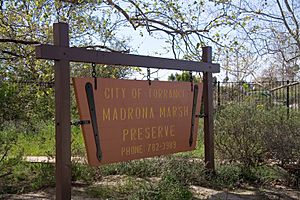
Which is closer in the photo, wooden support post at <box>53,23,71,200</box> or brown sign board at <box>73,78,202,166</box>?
wooden support post at <box>53,23,71,200</box>

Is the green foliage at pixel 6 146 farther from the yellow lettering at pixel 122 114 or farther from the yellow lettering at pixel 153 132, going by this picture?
the yellow lettering at pixel 153 132

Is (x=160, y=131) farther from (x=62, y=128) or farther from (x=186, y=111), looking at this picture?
(x=62, y=128)

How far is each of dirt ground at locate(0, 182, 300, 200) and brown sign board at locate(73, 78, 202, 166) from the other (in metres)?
0.81

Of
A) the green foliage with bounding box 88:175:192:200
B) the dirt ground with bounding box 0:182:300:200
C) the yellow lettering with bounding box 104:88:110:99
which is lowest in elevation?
the dirt ground with bounding box 0:182:300:200

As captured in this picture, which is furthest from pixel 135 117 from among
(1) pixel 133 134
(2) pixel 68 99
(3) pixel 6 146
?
(3) pixel 6 146

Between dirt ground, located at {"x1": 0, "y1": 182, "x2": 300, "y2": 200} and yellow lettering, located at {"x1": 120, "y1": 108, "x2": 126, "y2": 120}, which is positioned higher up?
yellow lettering, located at {"x1": 120, "y1": 108, "x2": 126, "y2": 120}

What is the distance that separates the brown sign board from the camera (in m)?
4.82

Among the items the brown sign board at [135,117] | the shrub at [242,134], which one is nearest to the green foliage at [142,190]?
the brown sign board at [135,117]

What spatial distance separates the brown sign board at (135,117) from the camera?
4820mm

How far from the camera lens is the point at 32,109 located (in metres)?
6.93

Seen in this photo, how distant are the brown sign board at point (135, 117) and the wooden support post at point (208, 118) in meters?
0.19

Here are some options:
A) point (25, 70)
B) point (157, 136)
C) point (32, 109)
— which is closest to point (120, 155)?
point (157, 136)

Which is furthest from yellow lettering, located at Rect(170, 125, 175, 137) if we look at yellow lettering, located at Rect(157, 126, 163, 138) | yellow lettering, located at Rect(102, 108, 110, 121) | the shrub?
yellow lettering, located at Rect(102, 108, 110, 121)

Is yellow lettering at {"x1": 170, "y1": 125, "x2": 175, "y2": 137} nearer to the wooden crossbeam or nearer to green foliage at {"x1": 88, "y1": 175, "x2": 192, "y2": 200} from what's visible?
green foliage at {"x1": 88, "y1": 175, "x2": 192, "y2": 200}
